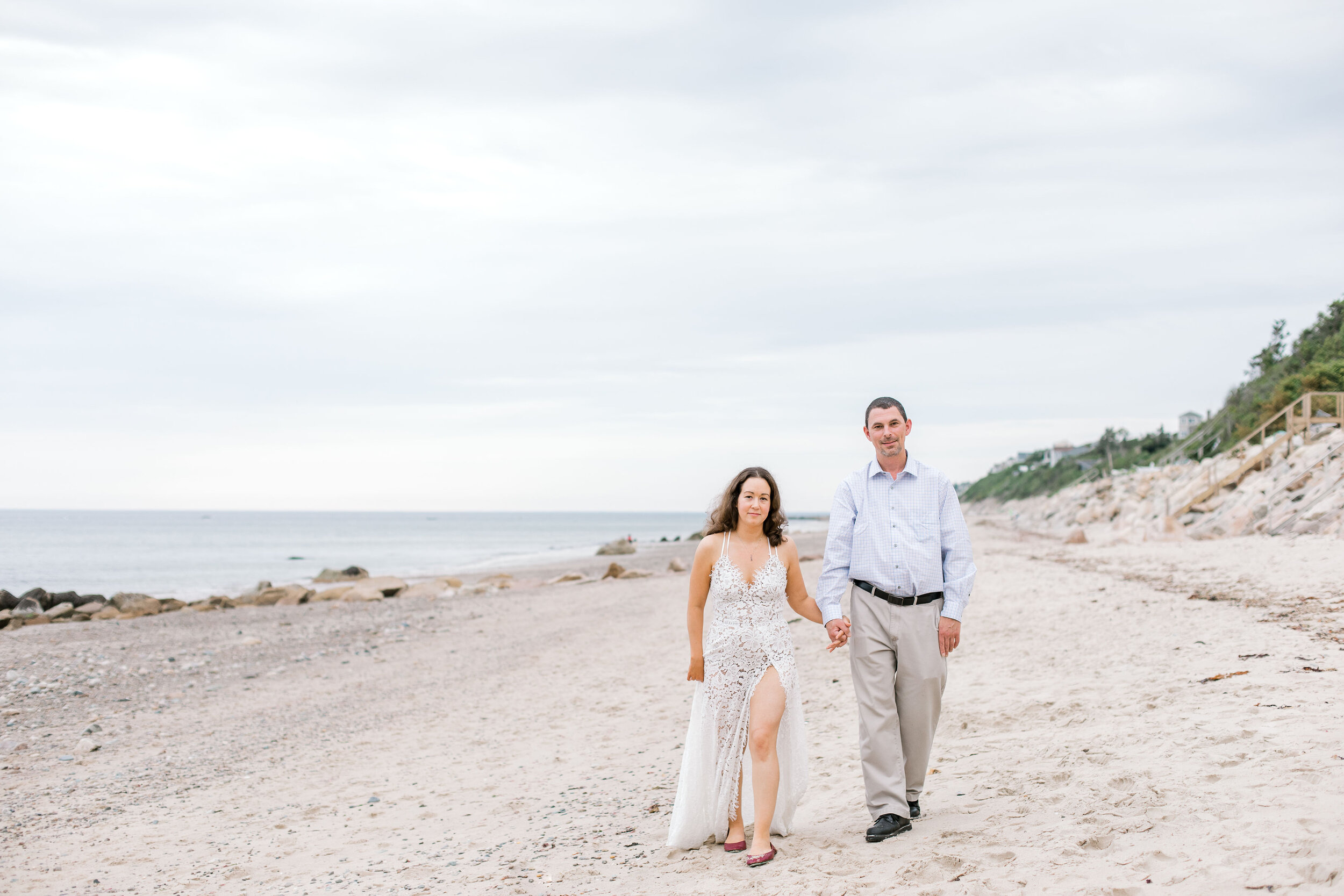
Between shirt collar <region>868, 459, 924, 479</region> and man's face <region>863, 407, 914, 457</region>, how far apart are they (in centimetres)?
8

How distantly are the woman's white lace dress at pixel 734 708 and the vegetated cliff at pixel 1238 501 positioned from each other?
589 inches

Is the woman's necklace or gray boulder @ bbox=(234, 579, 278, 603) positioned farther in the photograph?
gray boulder @ bbox=(234, 579, 278, 603)

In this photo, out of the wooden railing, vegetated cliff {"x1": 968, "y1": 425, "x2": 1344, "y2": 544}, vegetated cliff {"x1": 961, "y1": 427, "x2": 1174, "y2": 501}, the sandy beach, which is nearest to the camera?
the sandy beach

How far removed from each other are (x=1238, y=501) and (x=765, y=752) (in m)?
20.5

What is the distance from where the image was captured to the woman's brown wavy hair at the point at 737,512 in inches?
171

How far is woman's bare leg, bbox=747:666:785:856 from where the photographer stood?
4.08 m

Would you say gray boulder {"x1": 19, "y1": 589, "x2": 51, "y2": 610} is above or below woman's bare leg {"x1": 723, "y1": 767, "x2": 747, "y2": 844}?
below

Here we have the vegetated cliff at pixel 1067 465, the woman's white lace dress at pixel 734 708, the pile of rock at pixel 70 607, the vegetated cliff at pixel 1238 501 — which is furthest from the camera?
the vegetated cliff at pixel 1067 465

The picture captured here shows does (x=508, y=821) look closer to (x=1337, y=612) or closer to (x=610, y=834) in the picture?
(x=610, y=834)

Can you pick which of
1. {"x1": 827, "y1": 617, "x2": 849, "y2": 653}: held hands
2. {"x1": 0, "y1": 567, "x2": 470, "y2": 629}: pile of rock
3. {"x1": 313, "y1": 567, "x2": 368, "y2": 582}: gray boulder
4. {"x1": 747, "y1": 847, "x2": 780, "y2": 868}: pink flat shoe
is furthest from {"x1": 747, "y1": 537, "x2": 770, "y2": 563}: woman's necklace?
{"x1": 313, "y1": 567, "x2": 368, "y2": 582}: gray boulder

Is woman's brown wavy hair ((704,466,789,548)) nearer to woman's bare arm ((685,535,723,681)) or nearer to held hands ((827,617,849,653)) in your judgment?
woman's bare arm ((685,535,723,681))

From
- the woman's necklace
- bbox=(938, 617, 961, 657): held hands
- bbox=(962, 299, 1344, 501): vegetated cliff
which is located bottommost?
bbox=(938, 617, 961, 657): held hands

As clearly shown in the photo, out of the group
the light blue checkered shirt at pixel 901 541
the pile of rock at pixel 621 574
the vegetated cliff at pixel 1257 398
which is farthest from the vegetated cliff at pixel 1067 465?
the light blue checkered shirt at pixel 901 541

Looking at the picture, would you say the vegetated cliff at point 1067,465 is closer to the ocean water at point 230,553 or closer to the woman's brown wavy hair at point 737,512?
the ocean water at point 230,553
